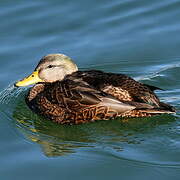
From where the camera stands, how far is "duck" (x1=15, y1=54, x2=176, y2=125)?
8.09m

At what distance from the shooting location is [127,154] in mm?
7242

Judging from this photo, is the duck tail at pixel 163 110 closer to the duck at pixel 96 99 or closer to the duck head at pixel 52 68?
the duck at pixel 96 99

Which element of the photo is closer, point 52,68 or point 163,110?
point 163,110

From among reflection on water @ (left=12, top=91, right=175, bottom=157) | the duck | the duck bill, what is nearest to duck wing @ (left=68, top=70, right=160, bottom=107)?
the duck

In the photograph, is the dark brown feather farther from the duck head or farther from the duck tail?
the duck head

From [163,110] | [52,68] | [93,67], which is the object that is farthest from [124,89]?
[93,67]

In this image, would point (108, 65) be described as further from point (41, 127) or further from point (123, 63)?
point (41, 127)

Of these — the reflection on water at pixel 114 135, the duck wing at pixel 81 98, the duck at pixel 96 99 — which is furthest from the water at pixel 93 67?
the duck wing at pixel 81 98

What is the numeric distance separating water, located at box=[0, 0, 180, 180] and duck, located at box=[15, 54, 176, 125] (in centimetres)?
14

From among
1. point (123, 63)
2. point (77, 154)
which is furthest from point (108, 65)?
point (77, 154)

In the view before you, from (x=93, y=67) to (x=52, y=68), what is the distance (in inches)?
52.7

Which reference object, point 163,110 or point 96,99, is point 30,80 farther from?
point 163,110

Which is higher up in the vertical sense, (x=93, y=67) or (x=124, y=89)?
(x=93, y=67)

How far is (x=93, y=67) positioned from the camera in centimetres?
1016
